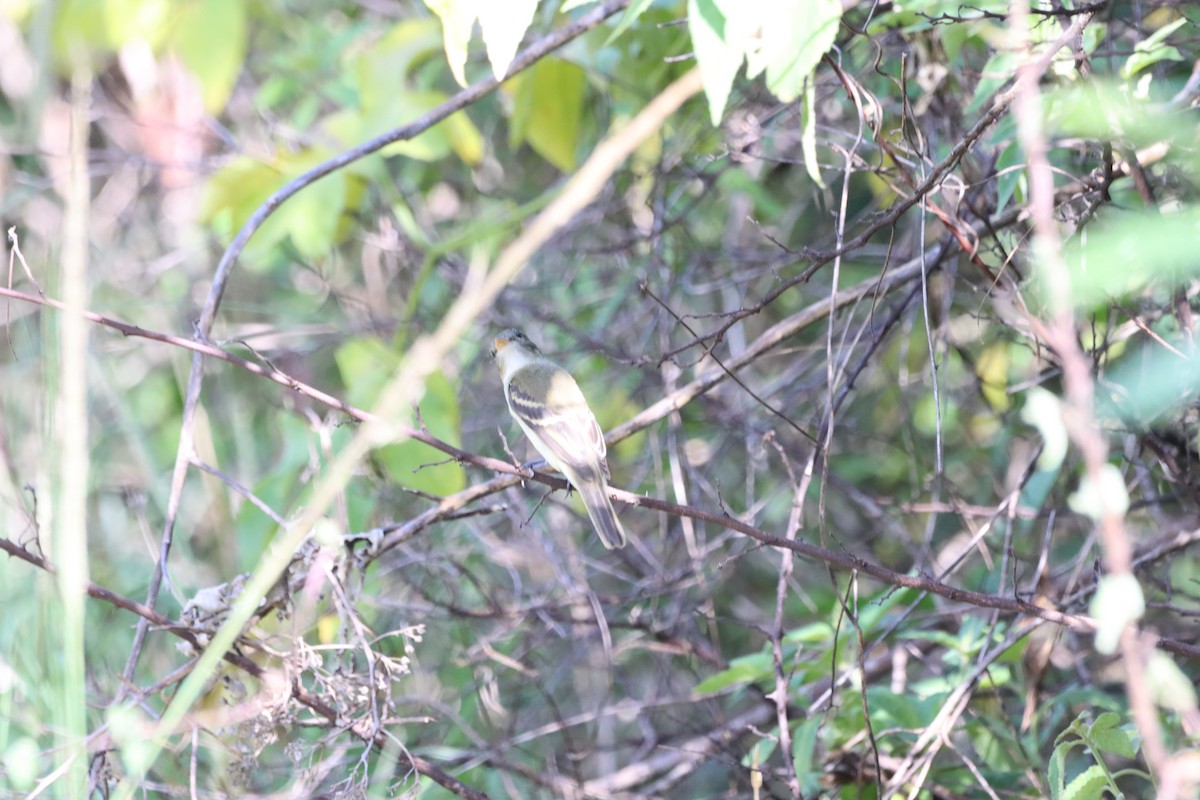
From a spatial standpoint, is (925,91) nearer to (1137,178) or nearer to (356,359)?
(1137,178)

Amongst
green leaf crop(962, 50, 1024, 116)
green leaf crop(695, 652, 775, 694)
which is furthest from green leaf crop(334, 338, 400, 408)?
green leaf crop(962, 50, 1024, 116)

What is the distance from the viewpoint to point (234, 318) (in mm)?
6023

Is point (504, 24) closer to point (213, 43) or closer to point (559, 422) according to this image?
point (559, 422)

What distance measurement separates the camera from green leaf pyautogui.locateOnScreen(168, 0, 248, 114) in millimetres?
3699

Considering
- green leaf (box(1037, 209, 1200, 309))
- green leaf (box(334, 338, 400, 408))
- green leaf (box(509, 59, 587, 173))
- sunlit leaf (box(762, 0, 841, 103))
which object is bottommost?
green leaf (box(334, 338, 400, 408))

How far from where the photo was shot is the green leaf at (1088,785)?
1.76 meters

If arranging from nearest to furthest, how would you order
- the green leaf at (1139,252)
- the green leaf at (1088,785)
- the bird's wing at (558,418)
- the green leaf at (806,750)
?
the green leaf at (1139,252)
the green leaf at (1088,785)
the green leaf at (806,750)
the bird's wing at (558,418)

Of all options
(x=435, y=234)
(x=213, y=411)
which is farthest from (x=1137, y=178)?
(x=213, y=411)

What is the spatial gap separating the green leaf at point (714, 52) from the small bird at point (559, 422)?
1.35 m

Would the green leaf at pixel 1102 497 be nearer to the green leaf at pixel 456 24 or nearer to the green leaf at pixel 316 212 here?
the green leaf at pixel 456 24

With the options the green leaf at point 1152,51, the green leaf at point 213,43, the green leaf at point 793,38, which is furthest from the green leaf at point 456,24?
the green leaf at point 213,43

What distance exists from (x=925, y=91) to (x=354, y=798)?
243 cm

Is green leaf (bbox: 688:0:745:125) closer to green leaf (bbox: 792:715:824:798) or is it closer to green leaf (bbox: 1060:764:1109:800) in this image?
green leaf (bbox: 1060:764:1109:800)

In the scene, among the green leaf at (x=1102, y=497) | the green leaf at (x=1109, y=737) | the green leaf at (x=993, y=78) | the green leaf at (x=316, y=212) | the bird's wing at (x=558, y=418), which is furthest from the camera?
the green leaf at (x=316, y=212)
